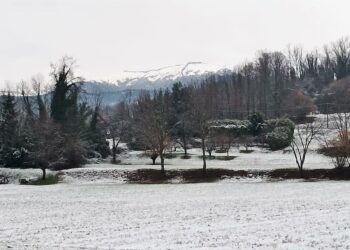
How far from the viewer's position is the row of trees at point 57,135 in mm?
58656

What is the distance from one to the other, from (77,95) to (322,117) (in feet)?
149

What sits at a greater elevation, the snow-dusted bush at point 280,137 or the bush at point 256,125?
the bush at point 256,125

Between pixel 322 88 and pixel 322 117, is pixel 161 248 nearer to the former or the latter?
pixel 322 117

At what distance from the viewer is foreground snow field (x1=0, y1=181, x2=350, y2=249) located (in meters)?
17.7

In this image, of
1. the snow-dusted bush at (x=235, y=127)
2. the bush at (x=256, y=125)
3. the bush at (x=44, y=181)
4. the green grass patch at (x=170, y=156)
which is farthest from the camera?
the snow-dusted bush at (x=235, y=127)

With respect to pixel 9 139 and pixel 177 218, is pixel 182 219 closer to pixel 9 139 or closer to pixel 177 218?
pixel 177 218

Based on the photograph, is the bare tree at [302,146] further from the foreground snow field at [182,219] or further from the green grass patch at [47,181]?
the green grass patch at [47,181]

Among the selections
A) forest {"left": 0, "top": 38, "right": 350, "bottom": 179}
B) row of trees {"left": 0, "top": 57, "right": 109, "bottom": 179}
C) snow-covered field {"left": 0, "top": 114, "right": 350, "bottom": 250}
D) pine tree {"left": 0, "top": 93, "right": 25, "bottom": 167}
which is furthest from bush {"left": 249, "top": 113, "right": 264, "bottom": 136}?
snow-covered field {"left": 0, "top": 114, "right": 350, "bottom": 250}

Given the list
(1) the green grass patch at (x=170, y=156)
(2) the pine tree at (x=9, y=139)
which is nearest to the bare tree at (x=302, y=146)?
(1) the green grass patch at (x=170, y=156)

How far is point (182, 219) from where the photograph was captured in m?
23.7

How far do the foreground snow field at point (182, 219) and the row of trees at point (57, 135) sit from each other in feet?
64.5

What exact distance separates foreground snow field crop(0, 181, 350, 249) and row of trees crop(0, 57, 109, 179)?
19.7 m

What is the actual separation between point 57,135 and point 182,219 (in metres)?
38.9

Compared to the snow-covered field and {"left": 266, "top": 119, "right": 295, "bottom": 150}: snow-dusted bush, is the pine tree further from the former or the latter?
{"left": 266, "top": 119, "right": 295, "bottom": 150}: snow-dusted bush
